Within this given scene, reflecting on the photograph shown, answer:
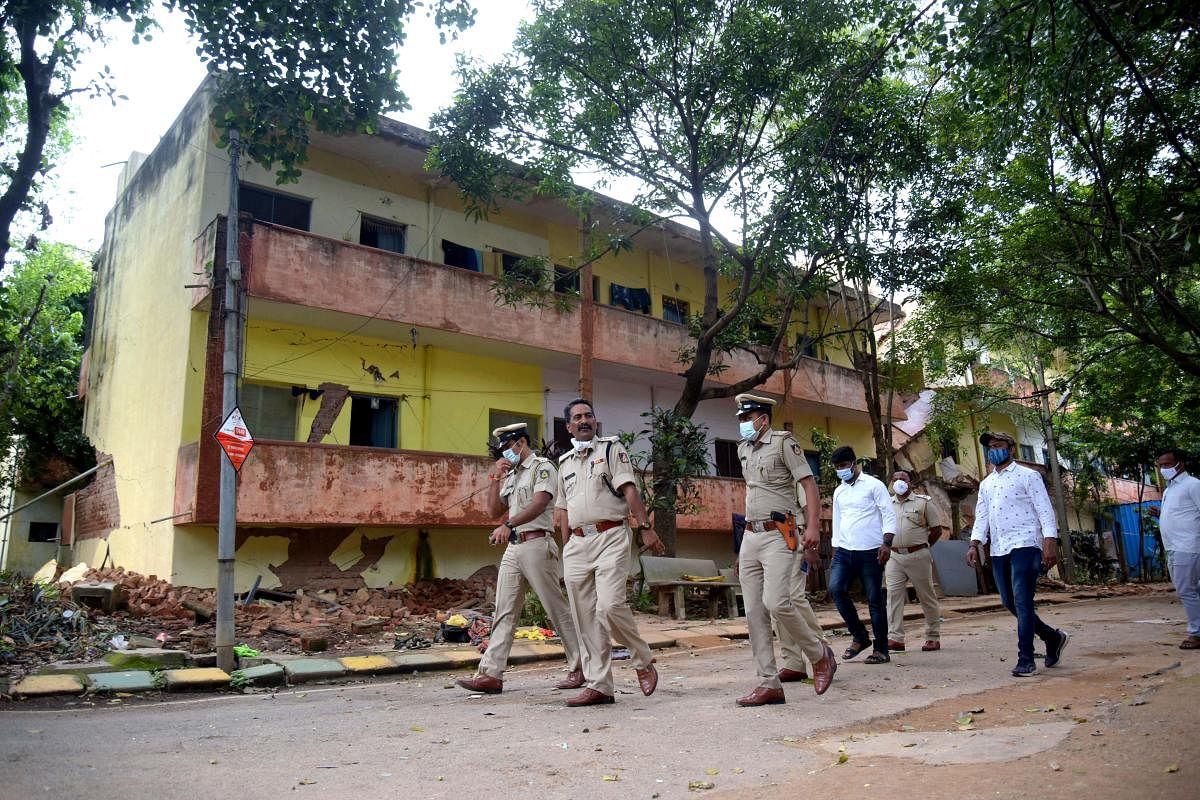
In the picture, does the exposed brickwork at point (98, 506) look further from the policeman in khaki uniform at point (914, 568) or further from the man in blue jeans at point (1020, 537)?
the man in blue jeans at point (1020, 537)

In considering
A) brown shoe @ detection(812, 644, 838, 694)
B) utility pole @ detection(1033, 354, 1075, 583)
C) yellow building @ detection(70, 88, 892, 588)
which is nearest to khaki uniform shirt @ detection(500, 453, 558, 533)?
brown shoe @ detection(812, 644, 838, 694)

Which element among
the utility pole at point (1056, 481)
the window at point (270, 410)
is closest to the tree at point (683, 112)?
the window at point (270, 410)

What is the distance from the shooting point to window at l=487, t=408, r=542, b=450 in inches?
679

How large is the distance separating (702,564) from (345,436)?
6.38 m

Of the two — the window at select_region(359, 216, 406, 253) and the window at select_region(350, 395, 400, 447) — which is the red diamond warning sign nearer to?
the window at select_region(350, 395, 400, 447)

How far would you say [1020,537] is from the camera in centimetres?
660

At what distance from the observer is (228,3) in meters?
7.18

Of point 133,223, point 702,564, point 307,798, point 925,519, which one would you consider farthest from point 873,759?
point 133,223

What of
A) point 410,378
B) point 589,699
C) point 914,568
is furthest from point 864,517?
point 410,378

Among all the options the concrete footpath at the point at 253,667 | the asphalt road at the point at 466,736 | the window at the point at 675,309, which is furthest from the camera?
the window at the point at 675,309

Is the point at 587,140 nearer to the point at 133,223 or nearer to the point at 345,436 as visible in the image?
the point at 345,436

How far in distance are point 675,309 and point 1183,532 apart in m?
14.6

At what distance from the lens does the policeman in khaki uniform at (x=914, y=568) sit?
838cm

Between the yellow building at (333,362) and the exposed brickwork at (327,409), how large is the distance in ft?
0.11
